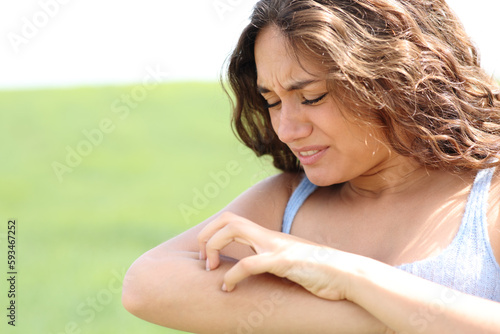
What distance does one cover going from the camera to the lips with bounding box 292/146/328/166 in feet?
8.63

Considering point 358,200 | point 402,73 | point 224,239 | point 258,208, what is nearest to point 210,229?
point 224,239

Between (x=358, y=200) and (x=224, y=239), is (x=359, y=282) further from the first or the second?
(x=358, y=200)

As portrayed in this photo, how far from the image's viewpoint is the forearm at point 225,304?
2283mm

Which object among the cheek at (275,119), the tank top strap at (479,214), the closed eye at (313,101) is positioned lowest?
the tank top strap at (479,214)

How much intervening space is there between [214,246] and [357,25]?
0.95 metres

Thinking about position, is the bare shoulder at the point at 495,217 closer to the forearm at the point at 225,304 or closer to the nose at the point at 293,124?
the forearm at the point at 225,304

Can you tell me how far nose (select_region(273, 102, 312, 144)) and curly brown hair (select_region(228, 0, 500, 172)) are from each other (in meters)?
0.15

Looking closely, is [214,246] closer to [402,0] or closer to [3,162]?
[402,0]

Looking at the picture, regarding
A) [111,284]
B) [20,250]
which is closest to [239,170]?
[20,250]

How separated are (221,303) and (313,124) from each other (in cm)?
74

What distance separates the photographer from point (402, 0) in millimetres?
2666

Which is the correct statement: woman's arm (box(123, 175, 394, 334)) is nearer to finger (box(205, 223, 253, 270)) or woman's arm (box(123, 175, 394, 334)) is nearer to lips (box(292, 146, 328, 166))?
finger (box(205, 223, 253, 270))

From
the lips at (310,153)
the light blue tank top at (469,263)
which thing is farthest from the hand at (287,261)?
the lips at (310,153)

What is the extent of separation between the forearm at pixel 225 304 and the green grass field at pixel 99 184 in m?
0.80
